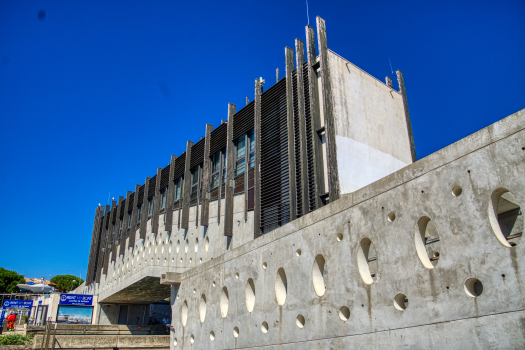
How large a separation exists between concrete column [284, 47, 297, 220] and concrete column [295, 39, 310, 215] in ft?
1.39

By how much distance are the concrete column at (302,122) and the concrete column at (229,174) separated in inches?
219

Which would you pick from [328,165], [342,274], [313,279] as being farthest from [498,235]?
[328,165]

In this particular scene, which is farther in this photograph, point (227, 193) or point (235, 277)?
point (227, 193)

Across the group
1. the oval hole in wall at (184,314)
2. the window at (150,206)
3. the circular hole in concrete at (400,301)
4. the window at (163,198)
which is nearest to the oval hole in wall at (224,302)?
the oval hole in wall at (184,314)

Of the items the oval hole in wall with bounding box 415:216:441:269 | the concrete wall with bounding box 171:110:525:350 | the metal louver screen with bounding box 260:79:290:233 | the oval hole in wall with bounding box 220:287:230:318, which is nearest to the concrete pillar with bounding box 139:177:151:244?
the metal louver screen with bounding box 260:79:290:233

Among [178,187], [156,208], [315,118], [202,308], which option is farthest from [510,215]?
[156,208]

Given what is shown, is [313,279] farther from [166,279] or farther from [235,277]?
[166,279]

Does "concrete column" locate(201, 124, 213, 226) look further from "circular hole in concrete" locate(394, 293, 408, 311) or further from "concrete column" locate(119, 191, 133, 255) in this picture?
"circular hole in concrete" locate(394, 293, 408, 311)

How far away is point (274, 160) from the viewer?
18.4m

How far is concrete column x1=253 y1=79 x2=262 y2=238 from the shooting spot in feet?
59.7

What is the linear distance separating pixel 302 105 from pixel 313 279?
960 centimetres

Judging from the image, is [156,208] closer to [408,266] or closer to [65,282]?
[408,266]

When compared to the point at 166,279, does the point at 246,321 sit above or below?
below

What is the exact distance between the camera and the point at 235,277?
1301 cm
